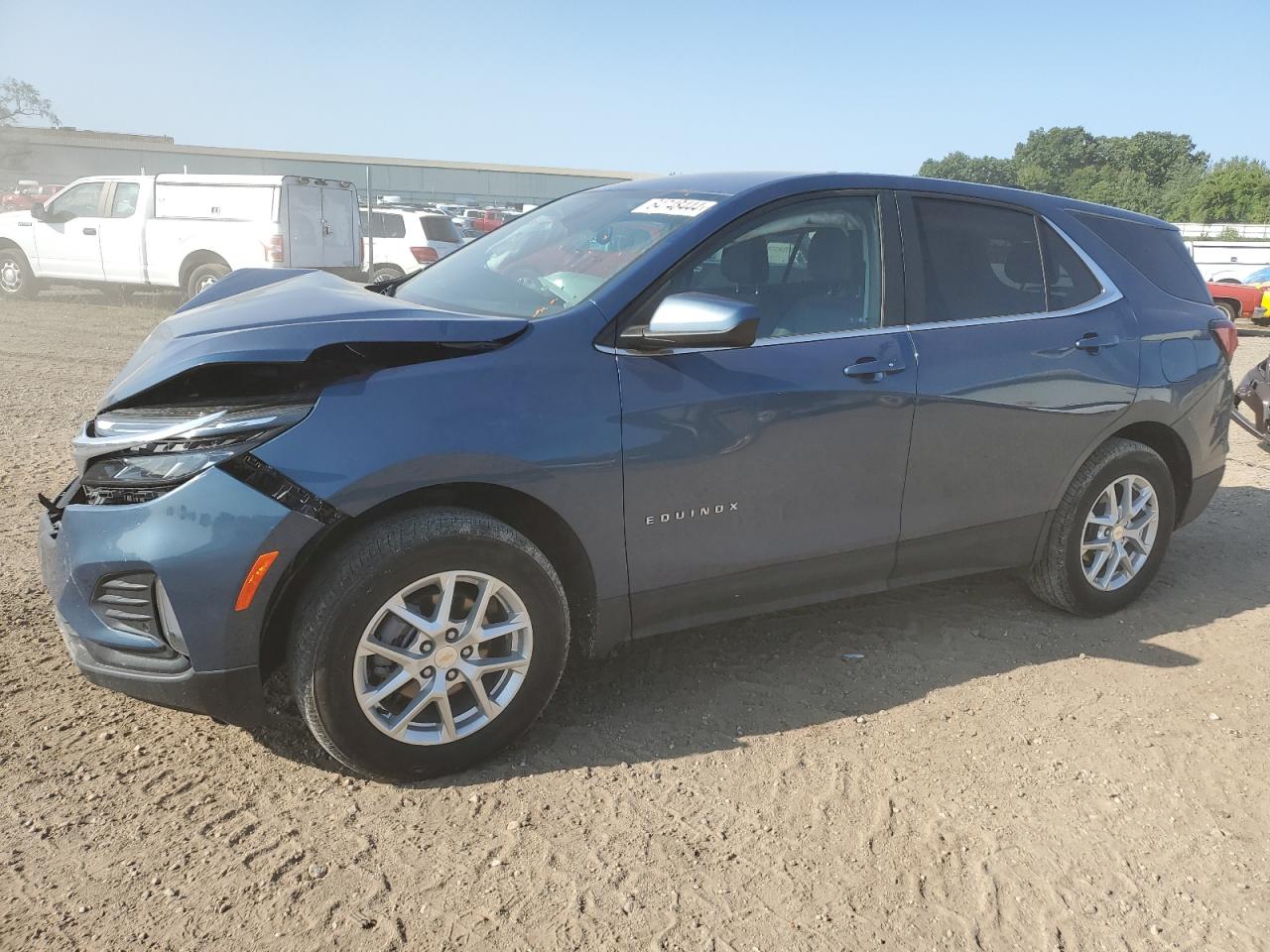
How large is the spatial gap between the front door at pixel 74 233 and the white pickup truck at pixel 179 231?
15mm

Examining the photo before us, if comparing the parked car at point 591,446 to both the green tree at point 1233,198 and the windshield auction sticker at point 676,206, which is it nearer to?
the windshield auction sticker at point 676,206

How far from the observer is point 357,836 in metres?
2.63

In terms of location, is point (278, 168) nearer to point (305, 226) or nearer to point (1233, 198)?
point (305, 226)

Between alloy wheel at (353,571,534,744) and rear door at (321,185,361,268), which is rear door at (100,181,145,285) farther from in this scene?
alloy wheel at (353,571,534,744)

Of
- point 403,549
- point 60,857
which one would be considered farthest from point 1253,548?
point 60,857

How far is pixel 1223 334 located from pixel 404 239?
14.7 m

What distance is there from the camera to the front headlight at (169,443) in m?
2.53

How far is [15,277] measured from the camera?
15.5m

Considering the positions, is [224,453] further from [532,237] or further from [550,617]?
[532,237]

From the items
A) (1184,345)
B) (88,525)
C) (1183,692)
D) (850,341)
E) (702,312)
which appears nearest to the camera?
(88,525)

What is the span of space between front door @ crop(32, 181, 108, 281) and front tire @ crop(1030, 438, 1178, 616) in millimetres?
14840

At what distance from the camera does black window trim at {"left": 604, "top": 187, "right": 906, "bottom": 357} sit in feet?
9.80

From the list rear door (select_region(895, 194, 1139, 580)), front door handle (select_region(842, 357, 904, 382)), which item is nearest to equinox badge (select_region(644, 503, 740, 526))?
front door handle (select_region(842, 357, 904, 382))

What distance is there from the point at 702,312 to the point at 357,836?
176cm
